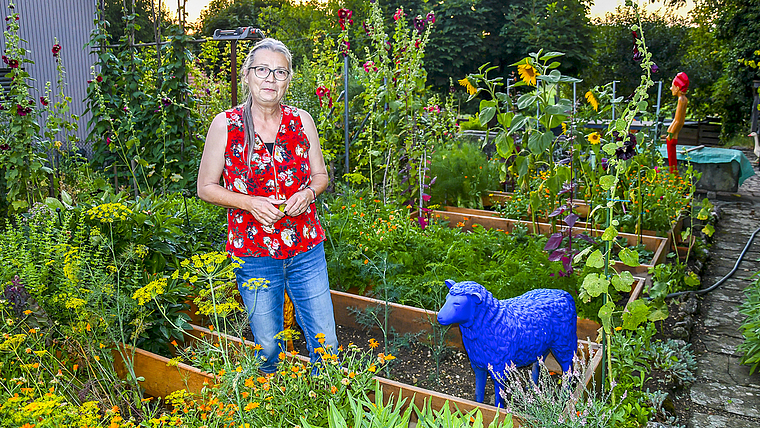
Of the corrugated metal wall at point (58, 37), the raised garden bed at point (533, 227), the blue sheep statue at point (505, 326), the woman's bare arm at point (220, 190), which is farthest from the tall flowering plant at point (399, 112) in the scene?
the corrugated metal wall at point (58, 37)

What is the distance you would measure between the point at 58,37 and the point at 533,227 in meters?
11.5

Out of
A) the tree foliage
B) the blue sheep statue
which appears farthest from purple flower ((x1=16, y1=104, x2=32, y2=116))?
the tree foliage

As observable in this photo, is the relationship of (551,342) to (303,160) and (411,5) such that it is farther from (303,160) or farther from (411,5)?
(411,5)

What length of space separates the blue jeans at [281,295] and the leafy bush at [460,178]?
325cm

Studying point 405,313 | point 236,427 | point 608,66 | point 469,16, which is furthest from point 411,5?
point 236,427

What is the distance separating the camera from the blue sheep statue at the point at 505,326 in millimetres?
1988

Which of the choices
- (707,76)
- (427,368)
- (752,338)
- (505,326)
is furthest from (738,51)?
(505,326)

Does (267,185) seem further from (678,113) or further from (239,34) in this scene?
(678,113)

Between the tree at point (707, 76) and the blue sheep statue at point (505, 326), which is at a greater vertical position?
the tree at point (707, 76)

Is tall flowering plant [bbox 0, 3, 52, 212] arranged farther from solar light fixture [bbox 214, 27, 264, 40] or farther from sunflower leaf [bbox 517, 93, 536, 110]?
sunflower leaf [bbox 517, 93, 536, 110]

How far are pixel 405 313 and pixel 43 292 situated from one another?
1.79m

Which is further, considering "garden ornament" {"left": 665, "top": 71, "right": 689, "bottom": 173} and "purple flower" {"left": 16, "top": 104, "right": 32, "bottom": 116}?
"garden ornament" {"left": 665, "top": 71, "right": 689, "bottom": 173}

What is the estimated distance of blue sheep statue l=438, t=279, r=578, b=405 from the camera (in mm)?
1988

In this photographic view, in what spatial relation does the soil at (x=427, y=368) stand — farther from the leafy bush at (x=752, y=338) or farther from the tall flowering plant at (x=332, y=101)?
the tall flowering plant at (x=332, y=101)
